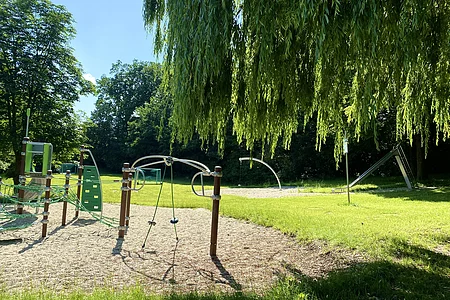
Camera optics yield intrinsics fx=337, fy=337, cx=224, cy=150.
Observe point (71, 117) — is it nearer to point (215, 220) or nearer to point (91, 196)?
point (91, 196)

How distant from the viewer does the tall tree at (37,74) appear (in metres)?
10.6

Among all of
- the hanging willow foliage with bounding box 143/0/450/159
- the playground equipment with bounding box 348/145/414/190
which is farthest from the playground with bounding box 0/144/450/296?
the playground equipment with bounding box 348/145/414/190

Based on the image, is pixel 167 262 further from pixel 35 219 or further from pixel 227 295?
pixel 35 219

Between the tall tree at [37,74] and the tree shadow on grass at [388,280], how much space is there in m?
9.91

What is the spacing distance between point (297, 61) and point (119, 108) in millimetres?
43001

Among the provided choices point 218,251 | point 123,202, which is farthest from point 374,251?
point 123,202

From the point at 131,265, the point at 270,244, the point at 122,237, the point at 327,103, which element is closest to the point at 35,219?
the point at 122,237

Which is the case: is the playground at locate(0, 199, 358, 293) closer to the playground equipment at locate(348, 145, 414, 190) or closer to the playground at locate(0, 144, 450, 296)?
the playground at locate(0, 144, 450, 296)

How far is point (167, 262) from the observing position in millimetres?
4246

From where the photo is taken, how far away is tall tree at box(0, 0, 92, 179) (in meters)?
10.6

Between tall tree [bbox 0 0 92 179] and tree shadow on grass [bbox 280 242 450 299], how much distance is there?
390 inches

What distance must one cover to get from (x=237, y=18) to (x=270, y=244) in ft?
10.7

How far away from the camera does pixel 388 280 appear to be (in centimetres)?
336

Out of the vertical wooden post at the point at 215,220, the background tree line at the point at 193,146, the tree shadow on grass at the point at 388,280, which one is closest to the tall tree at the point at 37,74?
the background tree line at the point at 193,146
